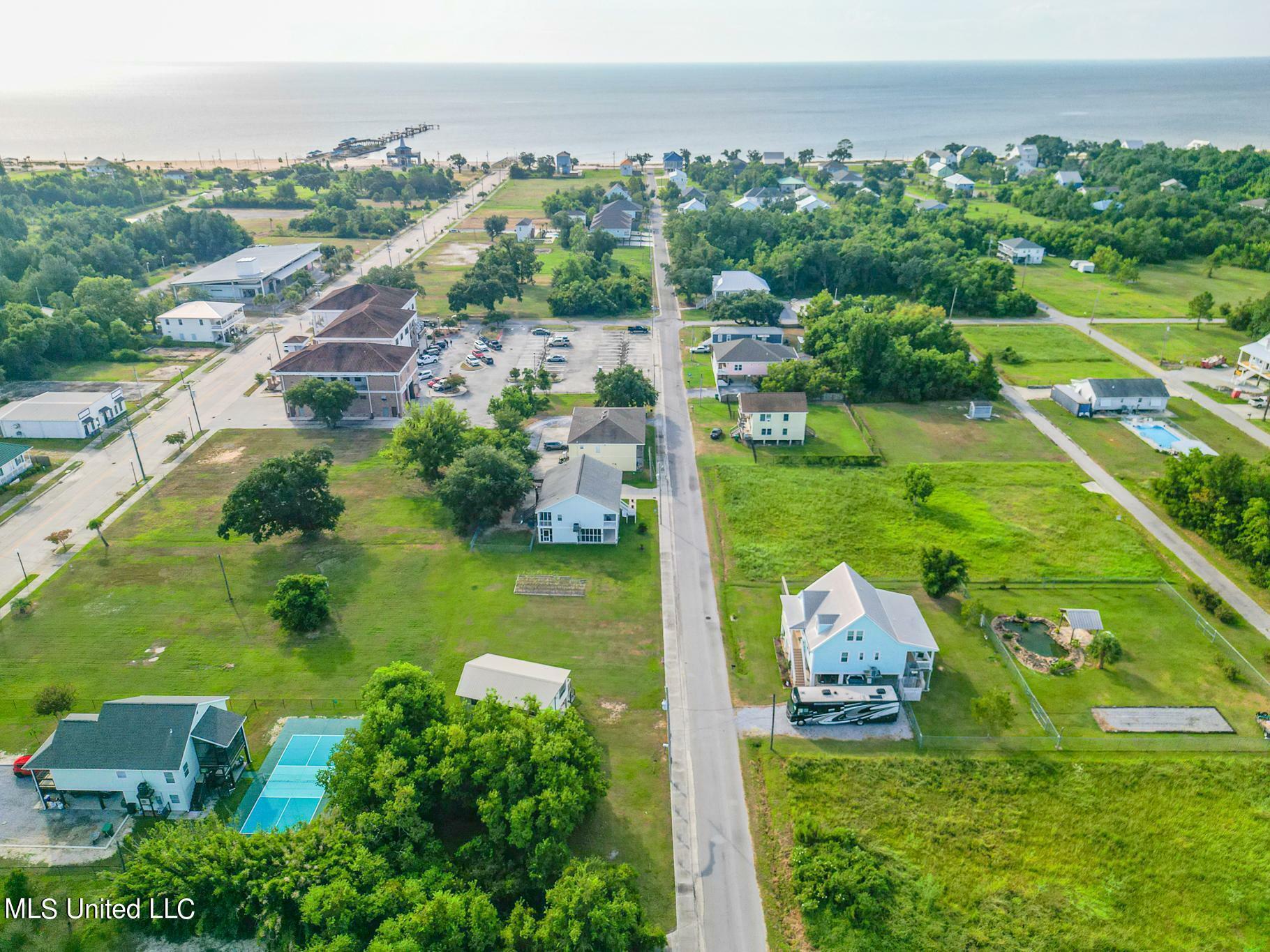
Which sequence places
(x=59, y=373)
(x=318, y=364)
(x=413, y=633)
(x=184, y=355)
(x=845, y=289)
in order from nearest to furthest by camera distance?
1. (x=413, y=633)
2. (x=318, y=364)
3. (x=59, y=373)
4. (x=184, y=355)
5. (x=845, y=289)

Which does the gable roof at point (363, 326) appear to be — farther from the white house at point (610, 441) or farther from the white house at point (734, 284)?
the white house at point (734, 284)

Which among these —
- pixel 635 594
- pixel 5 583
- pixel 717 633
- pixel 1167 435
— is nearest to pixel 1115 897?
pixel 717 633

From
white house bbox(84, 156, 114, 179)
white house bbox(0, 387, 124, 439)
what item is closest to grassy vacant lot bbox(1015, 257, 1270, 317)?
white house bbox(0, 387, 124, 439)

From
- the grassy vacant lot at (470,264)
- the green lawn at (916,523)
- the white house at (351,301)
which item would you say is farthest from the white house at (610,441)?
the grassy vacant lot at (470,264)

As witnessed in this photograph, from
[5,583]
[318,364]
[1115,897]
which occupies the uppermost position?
[318,364]

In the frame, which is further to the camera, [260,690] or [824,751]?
[260,690]

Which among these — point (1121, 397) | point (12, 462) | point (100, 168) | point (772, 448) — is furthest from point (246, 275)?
point (100, 168)

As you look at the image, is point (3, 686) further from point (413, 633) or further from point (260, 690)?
point (413, 633)

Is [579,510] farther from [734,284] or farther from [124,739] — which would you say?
[734,284]
